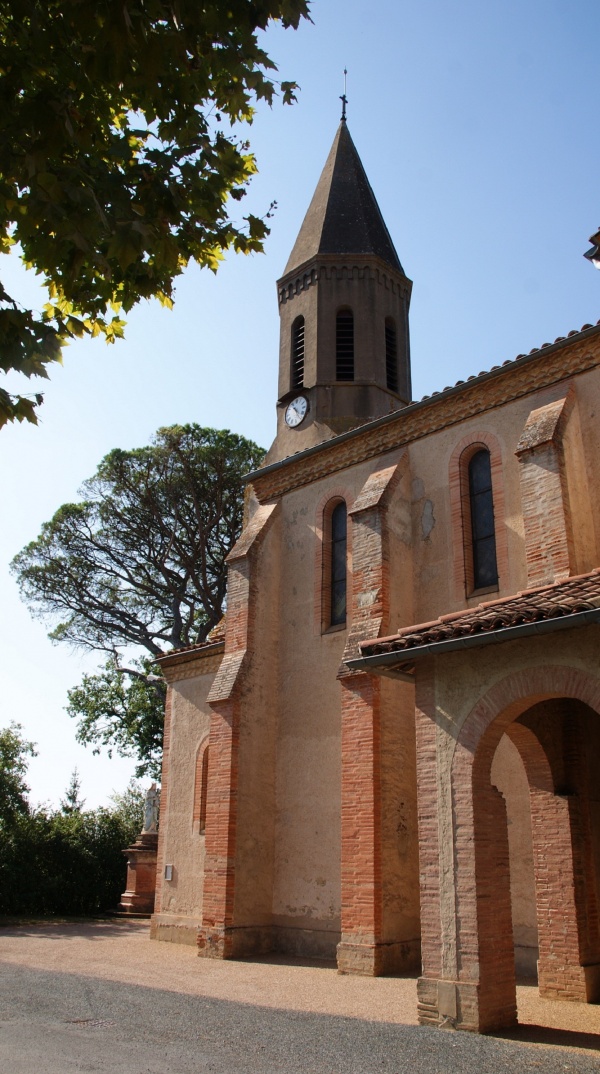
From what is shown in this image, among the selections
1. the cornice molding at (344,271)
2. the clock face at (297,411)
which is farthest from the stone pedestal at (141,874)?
the cornice molding at (344,271)

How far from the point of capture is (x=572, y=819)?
9.48 metres

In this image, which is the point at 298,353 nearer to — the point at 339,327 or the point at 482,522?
the point at 339,327

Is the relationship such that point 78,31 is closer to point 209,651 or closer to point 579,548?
point 579,548

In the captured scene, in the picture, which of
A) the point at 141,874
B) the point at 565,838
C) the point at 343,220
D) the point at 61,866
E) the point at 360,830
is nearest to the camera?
the point at 565,838

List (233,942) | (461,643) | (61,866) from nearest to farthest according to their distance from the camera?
(461,643) < (233,942) < (61,866)

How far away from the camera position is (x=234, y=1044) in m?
7.10

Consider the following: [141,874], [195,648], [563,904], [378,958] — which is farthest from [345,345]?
[141,874]

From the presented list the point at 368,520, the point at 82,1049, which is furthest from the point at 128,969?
the point at 368,520

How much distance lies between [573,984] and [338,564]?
8305mm

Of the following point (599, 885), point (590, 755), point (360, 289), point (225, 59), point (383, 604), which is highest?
point (360, 289)

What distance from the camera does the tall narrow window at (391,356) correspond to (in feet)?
64.2

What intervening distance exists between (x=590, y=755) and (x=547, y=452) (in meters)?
4.18

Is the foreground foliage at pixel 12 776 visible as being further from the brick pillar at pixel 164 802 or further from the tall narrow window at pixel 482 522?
the tall narrow window at pixel 482 522

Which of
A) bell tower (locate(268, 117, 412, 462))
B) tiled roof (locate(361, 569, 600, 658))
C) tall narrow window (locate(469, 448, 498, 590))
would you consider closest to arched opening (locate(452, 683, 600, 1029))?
tiled roof (locate(361, 569, 600, 658))
